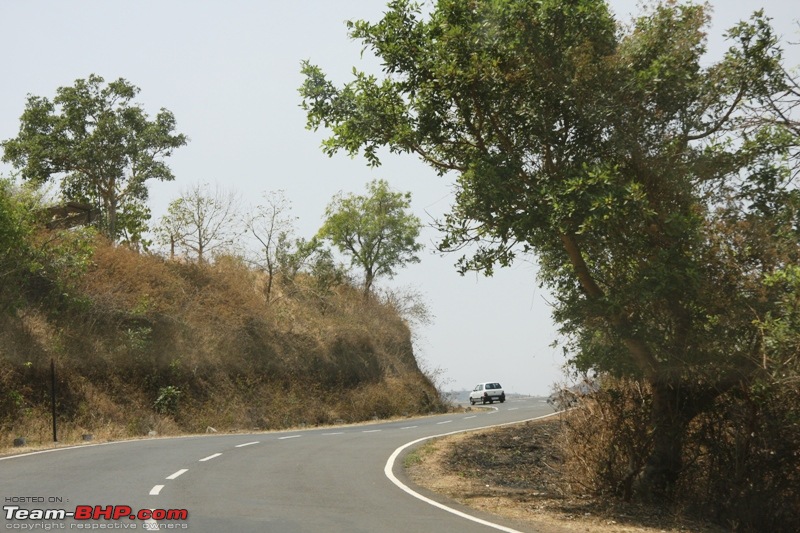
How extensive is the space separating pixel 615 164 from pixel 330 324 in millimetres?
34754

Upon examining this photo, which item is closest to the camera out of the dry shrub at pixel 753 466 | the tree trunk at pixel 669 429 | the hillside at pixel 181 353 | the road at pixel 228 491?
the road at pixel 228 491

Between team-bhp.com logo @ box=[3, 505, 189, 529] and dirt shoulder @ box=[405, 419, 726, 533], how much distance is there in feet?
15.7

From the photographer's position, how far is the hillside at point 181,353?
28.0m

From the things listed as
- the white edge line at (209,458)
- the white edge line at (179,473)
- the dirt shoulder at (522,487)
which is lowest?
the dirt shoulder at (522,487)

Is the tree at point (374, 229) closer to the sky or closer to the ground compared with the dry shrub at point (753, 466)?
closer to the sky

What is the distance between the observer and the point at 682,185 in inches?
515

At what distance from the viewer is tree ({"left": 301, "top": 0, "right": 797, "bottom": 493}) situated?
1254 cm

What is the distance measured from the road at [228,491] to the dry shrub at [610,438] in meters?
3.63

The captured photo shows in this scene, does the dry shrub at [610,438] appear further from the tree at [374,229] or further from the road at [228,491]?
the tree at [374,229]

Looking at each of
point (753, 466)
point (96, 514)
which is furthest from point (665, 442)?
point (96, 514)

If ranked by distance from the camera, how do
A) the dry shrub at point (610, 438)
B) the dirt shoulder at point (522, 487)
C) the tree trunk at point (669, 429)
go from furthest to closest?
the dry shrub at point (610, 438) < the tree trunk at point (669, 429) < the dirt shoulder at point (522, 487)

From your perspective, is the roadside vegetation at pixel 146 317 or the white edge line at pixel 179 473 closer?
the white edge line at pixel 179 473

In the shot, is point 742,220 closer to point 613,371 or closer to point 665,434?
point 613,371

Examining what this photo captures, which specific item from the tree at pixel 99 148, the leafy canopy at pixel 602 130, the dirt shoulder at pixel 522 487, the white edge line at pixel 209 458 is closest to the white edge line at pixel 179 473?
the white edge line at pixel 209 458
